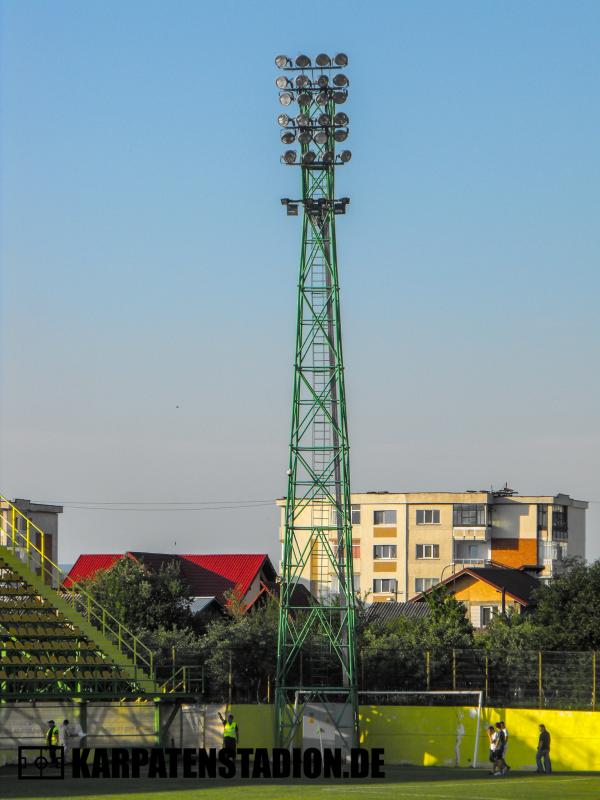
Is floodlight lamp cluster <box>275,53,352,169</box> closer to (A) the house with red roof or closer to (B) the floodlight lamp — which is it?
(B) the floodlight lamp

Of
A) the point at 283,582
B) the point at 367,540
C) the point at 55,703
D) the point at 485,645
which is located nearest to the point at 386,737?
the point at 283,582

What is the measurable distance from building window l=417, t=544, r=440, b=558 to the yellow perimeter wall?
72.9m

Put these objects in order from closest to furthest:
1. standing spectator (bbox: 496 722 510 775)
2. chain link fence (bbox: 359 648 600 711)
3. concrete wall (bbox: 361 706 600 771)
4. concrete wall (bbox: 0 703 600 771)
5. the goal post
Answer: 1. standing spectator (bbox: 496 722 510 775)
2. concrete wall (bbox: 0 703 600 771)
3. concrete wall (bbox: 361 706 600 771)
4. the goal post
5. chain link fence (bbox: 359 648 600 711)

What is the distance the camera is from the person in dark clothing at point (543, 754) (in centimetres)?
4269

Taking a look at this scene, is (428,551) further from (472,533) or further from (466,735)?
(466,735)

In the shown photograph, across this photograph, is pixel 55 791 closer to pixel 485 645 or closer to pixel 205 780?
pixel 205 780

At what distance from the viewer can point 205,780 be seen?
37.7 metres

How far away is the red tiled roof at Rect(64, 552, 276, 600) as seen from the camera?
333ft

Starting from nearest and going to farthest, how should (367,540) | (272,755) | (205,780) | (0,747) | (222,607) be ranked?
(205,780) → (0,747) → (272,755) → (222,607) → (367,540)

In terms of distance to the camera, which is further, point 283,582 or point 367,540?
point 367,540

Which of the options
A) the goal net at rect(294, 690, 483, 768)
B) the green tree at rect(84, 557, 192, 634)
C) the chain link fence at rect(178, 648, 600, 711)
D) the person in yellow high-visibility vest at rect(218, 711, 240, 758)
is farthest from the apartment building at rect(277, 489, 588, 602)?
the person in yellow high-visibility vest at rect(218, 711, 240, 758)

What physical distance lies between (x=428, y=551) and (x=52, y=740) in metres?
81.6

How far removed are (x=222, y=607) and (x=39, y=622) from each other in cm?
4570

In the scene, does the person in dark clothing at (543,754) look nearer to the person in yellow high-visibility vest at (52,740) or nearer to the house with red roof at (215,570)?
the person in yellow high-visibility vest at (52,740)
